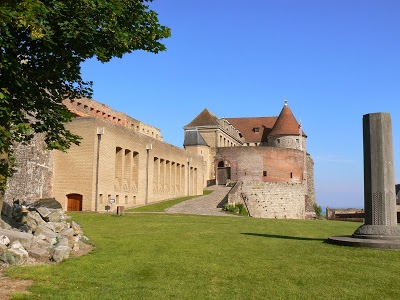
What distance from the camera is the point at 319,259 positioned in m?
11.2

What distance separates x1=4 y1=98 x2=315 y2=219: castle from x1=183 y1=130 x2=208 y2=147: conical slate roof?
0.16 meters

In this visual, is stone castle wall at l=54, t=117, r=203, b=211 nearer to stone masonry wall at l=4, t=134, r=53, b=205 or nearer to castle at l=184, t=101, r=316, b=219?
stone masonry wall at l=4, t=134, r=53, b=205

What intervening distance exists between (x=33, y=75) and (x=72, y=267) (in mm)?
4694

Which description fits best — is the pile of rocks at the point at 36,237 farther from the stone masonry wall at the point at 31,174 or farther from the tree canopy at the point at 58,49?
the stone masonry wall at the point at 31,174

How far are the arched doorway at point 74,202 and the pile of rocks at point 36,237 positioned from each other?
807 inches

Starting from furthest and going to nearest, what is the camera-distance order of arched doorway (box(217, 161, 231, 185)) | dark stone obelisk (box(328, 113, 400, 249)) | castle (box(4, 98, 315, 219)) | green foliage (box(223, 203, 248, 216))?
1. arched doorway (box(217, 161, 231, 185))
2. green foliage (box(223, 203, 248, 216))
3. castle (box(4, 98, 315, 219))
4. dark stone obelisk (box(328, 113, 400, 249))

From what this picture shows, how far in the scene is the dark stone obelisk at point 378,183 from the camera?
1419 centimetres

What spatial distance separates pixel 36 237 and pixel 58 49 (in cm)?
497

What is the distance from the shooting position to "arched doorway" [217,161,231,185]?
72562 millimetres

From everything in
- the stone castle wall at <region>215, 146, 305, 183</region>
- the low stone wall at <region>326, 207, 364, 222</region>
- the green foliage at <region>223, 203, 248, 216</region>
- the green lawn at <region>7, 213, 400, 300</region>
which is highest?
the stone castle wall at <region>215, 146, 305, 183</region>

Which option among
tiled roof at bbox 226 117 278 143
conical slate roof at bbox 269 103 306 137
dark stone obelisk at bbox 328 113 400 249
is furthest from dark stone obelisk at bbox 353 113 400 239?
tiled roof at bbox 226 117 278 143

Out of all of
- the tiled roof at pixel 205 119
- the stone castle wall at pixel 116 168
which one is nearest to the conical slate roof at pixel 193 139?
the tiled roof at pixel 205 119

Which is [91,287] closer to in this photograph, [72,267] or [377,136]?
[72,267]

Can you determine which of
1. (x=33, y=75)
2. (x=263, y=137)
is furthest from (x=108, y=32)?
(x=263, y=137)
